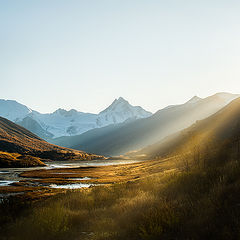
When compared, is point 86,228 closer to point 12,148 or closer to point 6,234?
point 6,234

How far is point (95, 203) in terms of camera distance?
15078 mm

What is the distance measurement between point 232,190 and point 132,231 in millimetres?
5224

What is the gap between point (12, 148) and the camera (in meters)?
188

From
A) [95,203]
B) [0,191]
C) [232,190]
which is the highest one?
[232,190]

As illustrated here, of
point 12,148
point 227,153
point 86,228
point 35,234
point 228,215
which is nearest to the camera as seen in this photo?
point 228,215

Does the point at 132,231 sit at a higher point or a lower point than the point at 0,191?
higher

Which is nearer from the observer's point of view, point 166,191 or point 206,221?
point 206,221

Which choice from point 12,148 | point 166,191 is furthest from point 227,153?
point 12,148

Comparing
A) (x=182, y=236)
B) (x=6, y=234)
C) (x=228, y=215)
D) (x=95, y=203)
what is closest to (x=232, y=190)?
(x=228, y=215)

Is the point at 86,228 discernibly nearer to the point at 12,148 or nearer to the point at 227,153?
the point at 227,153

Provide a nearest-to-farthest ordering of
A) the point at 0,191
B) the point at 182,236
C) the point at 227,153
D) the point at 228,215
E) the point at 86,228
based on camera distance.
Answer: the point at 182,236, the point at 228,215, the point at 86,228, the point at 227,153, the point at 0,191

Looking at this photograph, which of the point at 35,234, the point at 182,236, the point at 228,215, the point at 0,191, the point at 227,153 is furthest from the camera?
the point at 0,191

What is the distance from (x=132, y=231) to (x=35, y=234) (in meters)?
4.03

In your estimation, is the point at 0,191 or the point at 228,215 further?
the point at 0,191
